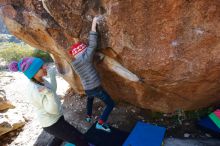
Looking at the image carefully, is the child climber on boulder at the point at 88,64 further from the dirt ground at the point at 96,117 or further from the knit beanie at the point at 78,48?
the dirt ground at the point at 96,117

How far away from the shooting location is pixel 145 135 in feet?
18.4

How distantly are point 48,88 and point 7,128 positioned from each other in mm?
3035

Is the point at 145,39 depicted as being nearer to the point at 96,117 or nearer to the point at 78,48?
the point at 78,48

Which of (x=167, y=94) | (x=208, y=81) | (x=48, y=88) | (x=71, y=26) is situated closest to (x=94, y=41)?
(x=71, y=26)

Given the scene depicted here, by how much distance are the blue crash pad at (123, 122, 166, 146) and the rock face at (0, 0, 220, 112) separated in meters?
0.56

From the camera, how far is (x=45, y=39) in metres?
6.12

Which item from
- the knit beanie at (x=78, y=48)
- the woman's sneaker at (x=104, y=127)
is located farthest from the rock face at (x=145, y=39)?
the woman's sneaker at (x=104, y=127)

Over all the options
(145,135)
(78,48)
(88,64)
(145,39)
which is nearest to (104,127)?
(145,135)

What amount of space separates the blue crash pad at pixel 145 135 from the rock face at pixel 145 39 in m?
0.56

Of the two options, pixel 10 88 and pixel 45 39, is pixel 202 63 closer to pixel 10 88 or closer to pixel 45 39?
pixel 45 39

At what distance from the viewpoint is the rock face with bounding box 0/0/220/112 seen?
14.8 ft

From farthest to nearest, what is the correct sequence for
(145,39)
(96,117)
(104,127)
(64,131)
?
(96,117), (104,127), (64,131), (145,39)

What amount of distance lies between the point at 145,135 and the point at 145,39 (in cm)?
193

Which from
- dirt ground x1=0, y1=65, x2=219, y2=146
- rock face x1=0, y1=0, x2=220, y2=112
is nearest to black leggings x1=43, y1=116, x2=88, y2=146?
dirt ground x1=0, y1=65, x2=219, y2=146
